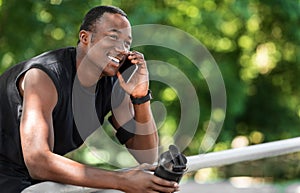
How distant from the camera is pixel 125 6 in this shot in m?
5.84

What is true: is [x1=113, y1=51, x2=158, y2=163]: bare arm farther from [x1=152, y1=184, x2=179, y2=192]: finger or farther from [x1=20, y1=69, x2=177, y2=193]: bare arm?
[x1=152, y1=184, x2=179, y2=192]: finger

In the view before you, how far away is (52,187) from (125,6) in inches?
164

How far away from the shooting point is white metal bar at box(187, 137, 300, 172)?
2.22 m

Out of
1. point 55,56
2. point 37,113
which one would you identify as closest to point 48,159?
point 37,113

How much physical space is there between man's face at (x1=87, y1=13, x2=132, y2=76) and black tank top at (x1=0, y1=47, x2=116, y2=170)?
0.08m

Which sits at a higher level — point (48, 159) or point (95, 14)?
point (95, 14)

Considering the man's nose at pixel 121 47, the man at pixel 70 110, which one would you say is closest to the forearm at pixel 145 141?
the man at pixel 70 110

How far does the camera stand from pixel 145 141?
253 centimetres

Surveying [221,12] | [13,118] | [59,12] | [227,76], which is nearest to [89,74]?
[13,118]

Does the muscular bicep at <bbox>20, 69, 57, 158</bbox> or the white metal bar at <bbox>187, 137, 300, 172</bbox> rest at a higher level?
the white metal bar at <bbox>187, 137, 300, 172</bbox>

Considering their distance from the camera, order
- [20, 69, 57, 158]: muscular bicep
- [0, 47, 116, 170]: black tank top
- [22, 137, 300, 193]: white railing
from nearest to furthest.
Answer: [22, 137, 300, 193]: white railing → [20, 69, 57, 158]: muscular bicep → [0, 47, 116, 170]: black tank top

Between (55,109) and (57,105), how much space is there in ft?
0.05

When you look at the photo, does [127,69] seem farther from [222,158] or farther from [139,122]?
[222,158]

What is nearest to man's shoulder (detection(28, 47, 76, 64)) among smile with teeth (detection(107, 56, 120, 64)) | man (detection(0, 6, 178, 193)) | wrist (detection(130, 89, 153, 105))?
man (detection(0, 6, 178, 193))
